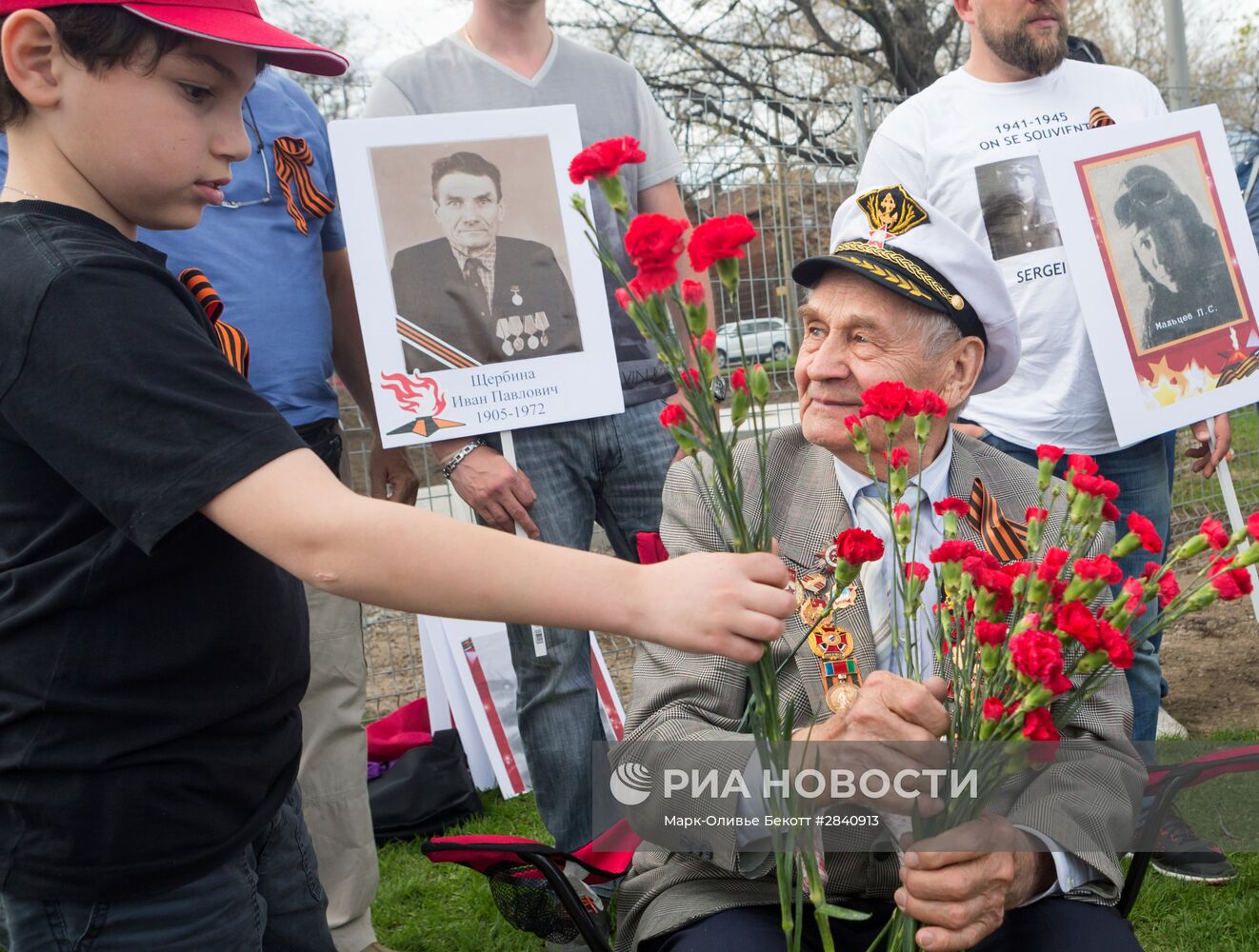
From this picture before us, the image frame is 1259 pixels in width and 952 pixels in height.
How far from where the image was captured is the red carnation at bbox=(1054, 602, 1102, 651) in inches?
43.3

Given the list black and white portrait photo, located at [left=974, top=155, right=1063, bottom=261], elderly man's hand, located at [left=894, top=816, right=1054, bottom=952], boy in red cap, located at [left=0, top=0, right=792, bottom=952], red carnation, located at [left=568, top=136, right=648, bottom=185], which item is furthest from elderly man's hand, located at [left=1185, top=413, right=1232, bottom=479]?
red carnation, located at [left=568, top=136, right=648, bottom=185]

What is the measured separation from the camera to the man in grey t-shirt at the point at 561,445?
119 inches

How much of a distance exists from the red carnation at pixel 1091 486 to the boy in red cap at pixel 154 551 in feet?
1.19

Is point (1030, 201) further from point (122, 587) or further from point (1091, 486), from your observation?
point (122, 587)

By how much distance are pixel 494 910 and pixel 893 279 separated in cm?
228

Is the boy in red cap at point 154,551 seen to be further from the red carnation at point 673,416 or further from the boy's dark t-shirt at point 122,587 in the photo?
the red carnation at point 673,416

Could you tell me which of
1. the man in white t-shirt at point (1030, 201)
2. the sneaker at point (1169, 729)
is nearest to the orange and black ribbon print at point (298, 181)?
the man in white t-shirt at point (1030, 201)

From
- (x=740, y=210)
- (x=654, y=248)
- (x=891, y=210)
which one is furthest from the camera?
(x=740, y=210)

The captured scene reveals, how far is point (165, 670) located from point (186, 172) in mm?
620

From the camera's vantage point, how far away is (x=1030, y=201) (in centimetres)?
322

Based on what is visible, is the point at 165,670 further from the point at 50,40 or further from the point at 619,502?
the point at 619,502

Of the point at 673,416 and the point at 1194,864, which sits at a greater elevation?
the point at 673,416

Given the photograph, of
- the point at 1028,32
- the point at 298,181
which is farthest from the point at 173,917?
the point at 1028,32

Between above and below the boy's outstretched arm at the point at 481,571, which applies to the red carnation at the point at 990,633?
below
